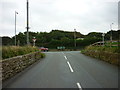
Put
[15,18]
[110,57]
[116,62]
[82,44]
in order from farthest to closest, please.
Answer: [82,44]
[15,18]
[110,57]
[116,62]

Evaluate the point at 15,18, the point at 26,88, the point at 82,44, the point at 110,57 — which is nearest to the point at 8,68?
the point at 26,88

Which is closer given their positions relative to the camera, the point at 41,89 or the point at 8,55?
the point at 41,89

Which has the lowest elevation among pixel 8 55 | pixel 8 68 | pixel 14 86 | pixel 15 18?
pixel 14 86

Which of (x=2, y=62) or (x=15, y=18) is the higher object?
(x=15, y=18)

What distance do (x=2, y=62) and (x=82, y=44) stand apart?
66.0 m

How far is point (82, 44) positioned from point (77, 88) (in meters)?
66.8

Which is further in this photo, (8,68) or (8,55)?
(8,55)

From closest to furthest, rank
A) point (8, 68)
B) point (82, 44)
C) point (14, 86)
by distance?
point (14, 86)
point (8, 68)
point (82, 44)

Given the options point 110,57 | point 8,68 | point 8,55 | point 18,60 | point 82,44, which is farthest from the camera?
point 82,44

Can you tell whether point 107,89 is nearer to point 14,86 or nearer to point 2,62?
point 14,86

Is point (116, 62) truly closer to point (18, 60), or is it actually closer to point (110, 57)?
point (110, 57)

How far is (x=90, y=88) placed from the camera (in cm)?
654

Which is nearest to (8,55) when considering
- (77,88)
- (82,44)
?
(77,88)

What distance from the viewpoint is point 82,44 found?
72625mm
